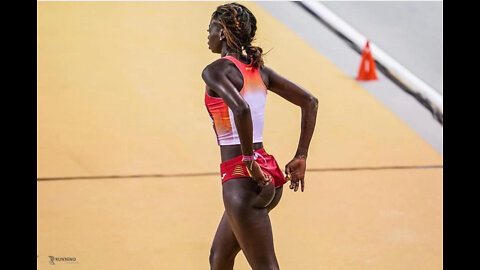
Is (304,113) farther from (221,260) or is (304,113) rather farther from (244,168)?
(221,260)

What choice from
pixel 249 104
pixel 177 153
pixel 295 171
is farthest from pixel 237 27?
pixel 177 153

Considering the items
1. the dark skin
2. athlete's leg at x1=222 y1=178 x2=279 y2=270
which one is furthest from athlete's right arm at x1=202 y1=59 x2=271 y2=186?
athlete's leg at x1=222 y1=178 x2=279 y2=270

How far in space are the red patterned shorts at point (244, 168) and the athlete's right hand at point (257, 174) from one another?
0.41ft

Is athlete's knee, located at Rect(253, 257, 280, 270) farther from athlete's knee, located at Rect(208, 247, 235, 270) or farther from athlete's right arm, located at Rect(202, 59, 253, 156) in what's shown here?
athlete's right arm, located at Rect(202, 59, 253, 156)

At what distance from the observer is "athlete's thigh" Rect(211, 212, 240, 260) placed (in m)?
4.48

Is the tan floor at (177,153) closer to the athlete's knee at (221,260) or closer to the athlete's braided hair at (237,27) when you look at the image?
the athlete's knee at (221,260)

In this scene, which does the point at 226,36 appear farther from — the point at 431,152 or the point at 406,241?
the point at 431,152

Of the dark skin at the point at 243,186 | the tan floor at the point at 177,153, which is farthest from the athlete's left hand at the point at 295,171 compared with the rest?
→ the tan floor at the point at 177,153

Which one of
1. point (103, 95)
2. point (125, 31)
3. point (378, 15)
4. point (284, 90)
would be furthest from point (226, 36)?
point (378, 15)

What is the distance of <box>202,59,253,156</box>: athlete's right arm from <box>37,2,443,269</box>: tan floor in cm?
186

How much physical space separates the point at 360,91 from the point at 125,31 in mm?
2929

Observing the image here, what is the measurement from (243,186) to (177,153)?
134 inches

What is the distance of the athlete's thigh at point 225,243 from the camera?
4.48 m

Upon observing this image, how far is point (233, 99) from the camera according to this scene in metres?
3.97
